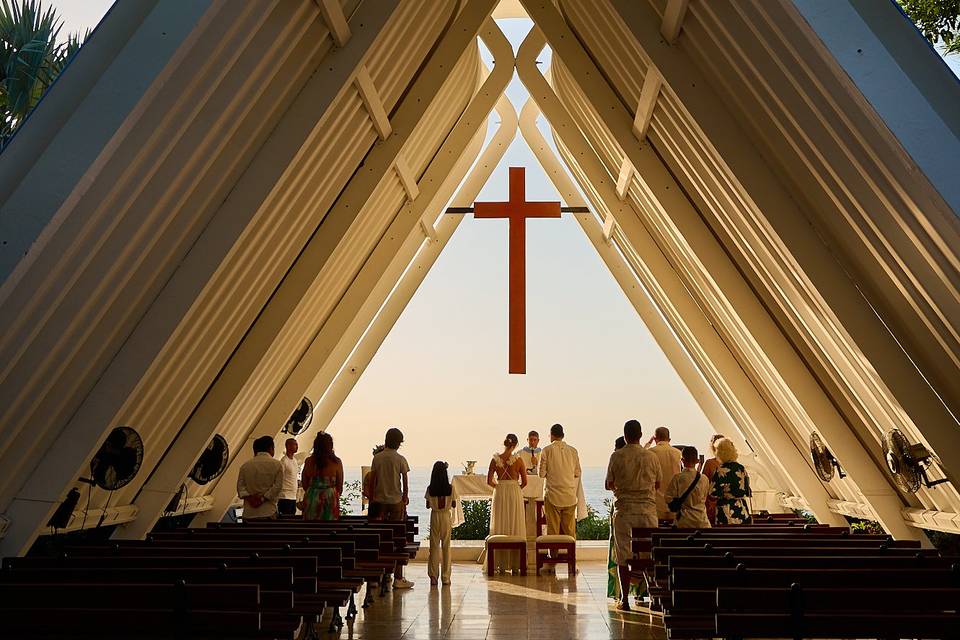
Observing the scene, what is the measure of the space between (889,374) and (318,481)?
16.9 ft

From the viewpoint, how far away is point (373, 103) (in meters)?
9.13

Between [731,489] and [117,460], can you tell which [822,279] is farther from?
[117,460]

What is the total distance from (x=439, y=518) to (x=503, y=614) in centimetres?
209

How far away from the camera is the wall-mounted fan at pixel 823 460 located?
9.50 meters

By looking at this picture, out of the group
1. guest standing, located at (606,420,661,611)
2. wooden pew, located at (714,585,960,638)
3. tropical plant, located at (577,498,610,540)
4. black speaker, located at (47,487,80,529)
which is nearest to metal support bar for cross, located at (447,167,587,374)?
tropical plant, located at (577,498,610,540)

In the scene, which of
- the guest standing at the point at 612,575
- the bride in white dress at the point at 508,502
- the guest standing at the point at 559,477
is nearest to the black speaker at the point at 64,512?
the guest standing at the point at 612,575

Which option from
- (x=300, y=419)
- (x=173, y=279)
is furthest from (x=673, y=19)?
(x=300, y=419)

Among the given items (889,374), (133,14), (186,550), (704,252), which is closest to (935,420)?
(889,374)

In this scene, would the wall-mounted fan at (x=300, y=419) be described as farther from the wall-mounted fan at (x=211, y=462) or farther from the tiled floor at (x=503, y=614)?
the tiled floor at (x=503, y=614)

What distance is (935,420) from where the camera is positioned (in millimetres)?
7188

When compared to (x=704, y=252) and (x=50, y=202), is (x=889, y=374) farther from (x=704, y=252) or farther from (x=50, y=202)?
(x=50, y=202)

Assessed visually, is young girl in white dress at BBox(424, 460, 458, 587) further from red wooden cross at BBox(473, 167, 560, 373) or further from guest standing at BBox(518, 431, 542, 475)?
red wooden cross at BBox(473, 167, 560, 373)

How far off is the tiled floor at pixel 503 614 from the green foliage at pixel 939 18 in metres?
6.29

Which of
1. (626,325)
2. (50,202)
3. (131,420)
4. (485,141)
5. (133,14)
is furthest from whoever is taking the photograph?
(626,325)
